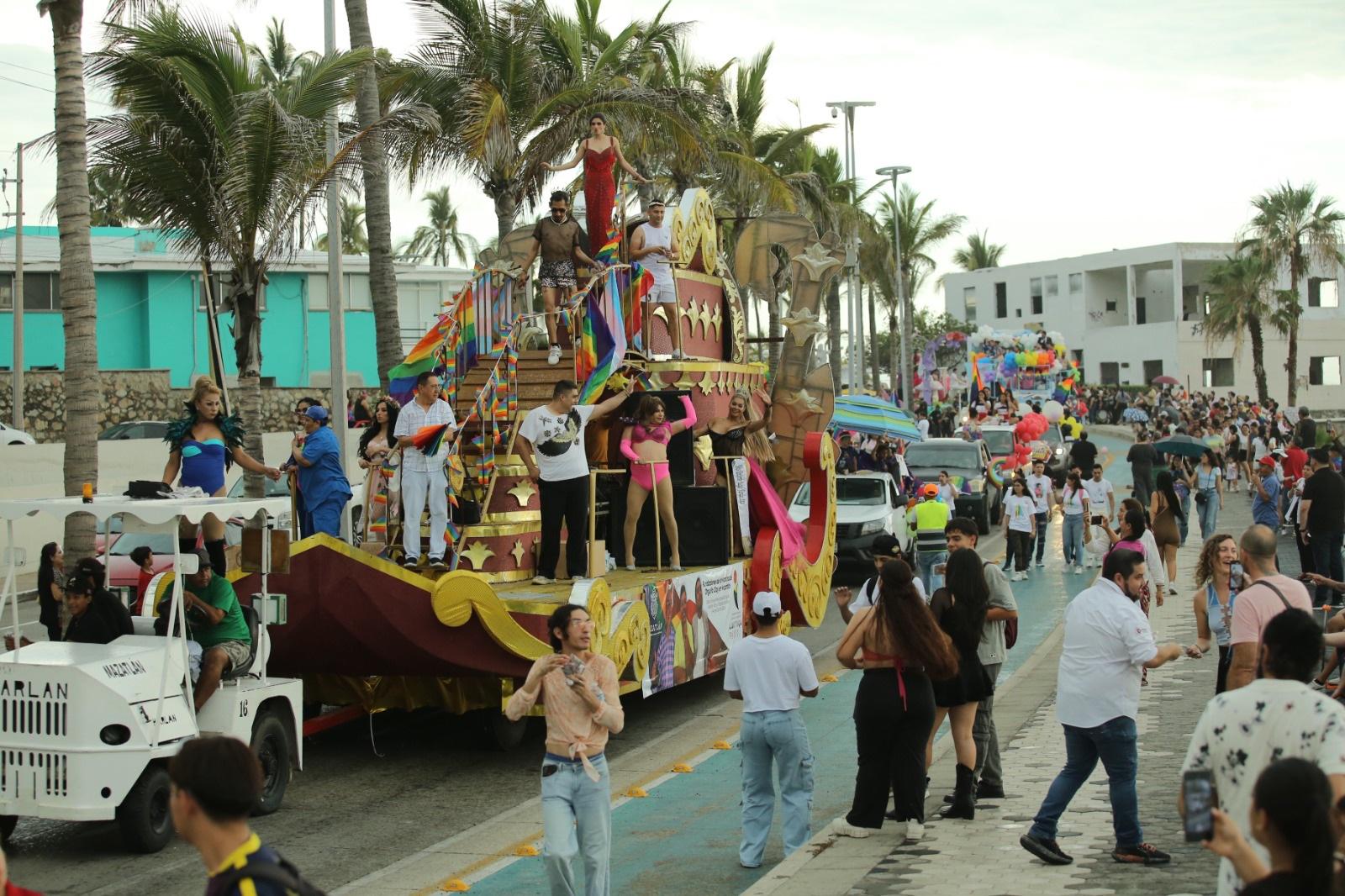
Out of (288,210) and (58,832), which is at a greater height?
(288,210)

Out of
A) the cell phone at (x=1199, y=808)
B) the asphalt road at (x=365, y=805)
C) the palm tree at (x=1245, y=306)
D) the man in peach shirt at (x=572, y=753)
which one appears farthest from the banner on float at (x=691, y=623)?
the palm tree at (x=1245, y=306)

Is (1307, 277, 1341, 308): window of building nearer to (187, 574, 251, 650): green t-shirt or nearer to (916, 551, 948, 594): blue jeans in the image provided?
(916, 551, 948, 594): blue jeans

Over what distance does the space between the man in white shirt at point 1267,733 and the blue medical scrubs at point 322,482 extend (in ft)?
28.4

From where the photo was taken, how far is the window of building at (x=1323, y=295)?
241 ft

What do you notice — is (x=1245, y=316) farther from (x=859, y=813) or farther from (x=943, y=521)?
(x=859, y=813)

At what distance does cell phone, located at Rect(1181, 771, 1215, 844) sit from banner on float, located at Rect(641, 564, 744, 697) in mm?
7969

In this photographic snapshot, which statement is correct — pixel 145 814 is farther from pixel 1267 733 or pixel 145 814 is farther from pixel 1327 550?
pixel 1327 550

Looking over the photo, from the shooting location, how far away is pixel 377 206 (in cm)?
1955

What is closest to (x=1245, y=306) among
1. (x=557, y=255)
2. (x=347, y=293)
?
(x=347, y=293)

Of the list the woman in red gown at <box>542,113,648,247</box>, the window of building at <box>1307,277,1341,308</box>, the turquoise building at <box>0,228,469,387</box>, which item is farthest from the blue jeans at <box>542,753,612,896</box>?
the window of building at <box>1307,277,1341,308</box>

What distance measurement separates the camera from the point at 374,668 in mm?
11328

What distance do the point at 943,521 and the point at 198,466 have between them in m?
10.4

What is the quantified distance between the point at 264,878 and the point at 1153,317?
264ft

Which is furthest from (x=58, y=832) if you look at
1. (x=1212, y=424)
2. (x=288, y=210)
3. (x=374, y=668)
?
(x=1212, y=424)
